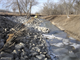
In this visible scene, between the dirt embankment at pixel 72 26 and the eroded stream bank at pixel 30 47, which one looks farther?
the dirt embankment at pixel 72 26

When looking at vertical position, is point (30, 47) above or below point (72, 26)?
below

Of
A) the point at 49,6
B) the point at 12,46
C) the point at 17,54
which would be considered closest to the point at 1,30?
the point at 12,46

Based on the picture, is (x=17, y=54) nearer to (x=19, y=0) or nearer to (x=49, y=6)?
(x=19, y=0)

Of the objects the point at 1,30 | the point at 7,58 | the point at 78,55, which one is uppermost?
the point at 1,30

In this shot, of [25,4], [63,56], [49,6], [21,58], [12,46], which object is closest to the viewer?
[21,58]

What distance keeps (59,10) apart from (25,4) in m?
24.2

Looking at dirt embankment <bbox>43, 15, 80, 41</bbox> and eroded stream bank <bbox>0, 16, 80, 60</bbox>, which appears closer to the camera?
eroded stream bank <bbox>0, 16, 80, 60</bbox>

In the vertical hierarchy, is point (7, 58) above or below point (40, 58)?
above

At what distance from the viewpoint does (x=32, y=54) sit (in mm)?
2676

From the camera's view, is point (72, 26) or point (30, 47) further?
point (72, 26)

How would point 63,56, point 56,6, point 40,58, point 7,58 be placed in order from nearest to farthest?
point 7,58
point 40,58
point 63,56
point 56,6

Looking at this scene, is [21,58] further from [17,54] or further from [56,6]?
[56,6]

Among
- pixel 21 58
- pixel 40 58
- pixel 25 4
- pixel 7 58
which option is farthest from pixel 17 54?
pixel 25 4

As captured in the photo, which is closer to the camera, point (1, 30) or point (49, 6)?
point (1, 30)
